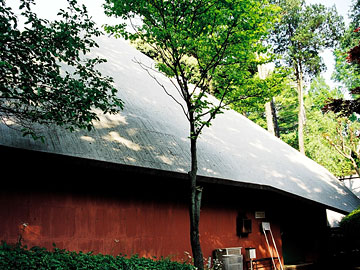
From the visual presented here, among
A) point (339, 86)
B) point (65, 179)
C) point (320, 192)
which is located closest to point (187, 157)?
point (65, 179)

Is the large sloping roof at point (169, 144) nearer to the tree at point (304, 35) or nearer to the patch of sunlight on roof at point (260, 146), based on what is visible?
the patch of sunlight on roof at point (260, 146)

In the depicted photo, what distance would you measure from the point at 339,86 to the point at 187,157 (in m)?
27.6

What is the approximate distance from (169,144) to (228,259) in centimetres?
298

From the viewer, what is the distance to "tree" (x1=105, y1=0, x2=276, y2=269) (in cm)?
588

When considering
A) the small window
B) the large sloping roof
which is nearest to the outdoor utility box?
the small window

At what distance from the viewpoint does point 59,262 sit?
3.87 metres

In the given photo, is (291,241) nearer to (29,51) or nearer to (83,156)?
(83,156)

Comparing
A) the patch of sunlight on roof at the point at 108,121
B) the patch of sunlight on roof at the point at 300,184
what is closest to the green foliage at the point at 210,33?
the patch of sunlight on roof at the point at 108,121

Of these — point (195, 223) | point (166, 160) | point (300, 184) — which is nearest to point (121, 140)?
point (166, 160)

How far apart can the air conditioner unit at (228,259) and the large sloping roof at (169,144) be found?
1.74 metres

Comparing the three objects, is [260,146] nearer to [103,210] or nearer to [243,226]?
[243,226]

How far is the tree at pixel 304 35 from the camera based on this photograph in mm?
21422

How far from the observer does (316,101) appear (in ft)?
96.7

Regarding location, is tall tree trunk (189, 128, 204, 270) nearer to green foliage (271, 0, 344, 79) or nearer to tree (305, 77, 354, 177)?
tree (305, 77, 354, 177)
